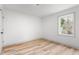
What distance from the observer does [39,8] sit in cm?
131

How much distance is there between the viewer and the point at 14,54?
1282 millimetres

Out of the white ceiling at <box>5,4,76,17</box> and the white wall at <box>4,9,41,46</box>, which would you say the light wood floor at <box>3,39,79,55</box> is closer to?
the white wall at <box>4,9,41,46</box>

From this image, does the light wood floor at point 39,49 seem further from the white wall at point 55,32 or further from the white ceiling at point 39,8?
the white ceiling at point 39,8

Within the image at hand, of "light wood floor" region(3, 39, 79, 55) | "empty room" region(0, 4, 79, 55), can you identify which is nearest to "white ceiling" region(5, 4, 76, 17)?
"empty room" region(0, 4, 79, 55)

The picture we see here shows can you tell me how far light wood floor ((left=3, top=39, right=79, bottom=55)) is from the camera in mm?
1277

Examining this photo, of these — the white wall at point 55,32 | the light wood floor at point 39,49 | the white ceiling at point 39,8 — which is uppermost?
the white ceiling at point 39,8

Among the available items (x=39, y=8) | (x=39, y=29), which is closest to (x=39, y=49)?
(x=39, y=29)

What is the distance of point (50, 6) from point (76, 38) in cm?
59

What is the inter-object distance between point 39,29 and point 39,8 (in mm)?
316

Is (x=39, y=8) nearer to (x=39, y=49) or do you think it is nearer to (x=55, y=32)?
(x=55, y=32)

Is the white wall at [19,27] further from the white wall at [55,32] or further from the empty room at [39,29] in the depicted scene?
the white wall at [55,32]

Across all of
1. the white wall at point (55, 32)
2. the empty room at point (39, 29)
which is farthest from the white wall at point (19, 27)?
the white wall at point (55, 32)

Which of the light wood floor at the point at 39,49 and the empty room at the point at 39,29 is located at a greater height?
the empty room at the point at 39,29

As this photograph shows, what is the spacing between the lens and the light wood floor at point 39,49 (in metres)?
1.28
